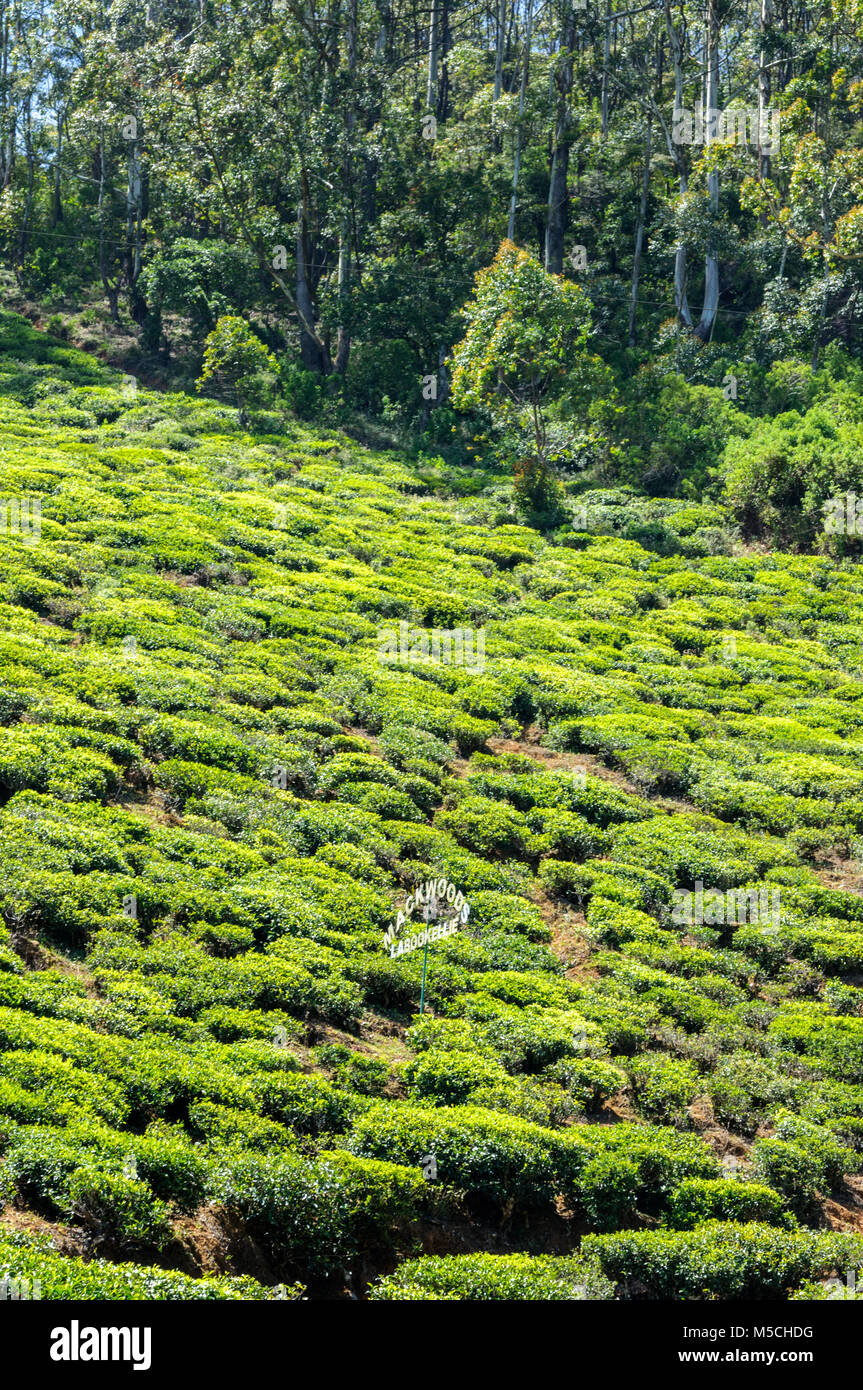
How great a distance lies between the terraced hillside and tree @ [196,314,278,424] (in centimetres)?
979

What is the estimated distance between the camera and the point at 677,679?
28.4m

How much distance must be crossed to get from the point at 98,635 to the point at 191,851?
7122 mm

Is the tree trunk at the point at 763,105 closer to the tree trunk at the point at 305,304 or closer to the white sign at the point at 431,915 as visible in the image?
the tree trunk at the point at 305,304

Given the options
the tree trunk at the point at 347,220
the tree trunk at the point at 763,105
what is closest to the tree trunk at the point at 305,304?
the tree trunk at the point at 347,220

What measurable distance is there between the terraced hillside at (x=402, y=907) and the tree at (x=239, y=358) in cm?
979

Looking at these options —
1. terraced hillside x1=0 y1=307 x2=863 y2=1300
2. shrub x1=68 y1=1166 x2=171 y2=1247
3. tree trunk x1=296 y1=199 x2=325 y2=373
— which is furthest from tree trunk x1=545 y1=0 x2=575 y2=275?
shrub x1=68 y1=1166 x2=171 y2=1247

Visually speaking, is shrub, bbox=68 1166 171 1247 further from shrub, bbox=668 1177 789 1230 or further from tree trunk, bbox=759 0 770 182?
tree trunk, bbox=759 0 770 182

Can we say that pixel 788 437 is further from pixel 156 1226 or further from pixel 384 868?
pixel 156 1226

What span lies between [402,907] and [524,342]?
22.2m

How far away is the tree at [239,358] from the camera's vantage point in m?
42.2

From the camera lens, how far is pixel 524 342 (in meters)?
36.2

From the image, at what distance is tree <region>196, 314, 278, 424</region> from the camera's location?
4216 centimetres

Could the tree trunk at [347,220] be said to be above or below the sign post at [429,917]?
above
